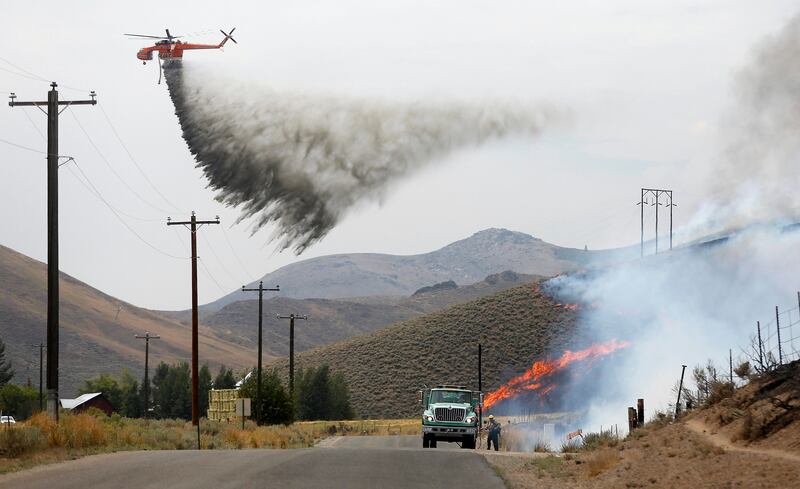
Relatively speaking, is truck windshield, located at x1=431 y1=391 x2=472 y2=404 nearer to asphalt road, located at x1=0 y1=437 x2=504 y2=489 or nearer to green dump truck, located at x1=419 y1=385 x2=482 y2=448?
green dump truck, located at x1=419 y1=385 x2=482 y2=448

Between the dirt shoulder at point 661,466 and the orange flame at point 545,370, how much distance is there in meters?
60.8

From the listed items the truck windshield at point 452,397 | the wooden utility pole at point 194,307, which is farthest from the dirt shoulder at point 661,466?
the wooden utility pole at point 194,307

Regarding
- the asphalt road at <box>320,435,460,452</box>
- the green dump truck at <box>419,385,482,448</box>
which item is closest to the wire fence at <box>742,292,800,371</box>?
the green dump truck at <box>419,385,482,448</box>

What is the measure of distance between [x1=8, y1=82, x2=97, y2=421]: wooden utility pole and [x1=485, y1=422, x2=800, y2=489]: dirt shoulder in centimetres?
1458

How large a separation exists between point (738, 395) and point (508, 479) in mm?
6866

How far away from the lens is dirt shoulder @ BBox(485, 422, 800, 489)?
63.7 ft

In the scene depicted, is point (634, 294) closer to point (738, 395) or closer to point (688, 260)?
point (688, 260)

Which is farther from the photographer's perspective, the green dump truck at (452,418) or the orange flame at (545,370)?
the orange flame at (545,370)

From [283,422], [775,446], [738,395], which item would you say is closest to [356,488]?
[775,446]

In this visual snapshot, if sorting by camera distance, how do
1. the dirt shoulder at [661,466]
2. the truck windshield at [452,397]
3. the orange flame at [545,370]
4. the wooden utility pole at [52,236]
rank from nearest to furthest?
1. the dirt shoulder at [661,466]
2. the wooden utility pole at [52,236]
3. the truck windshield at [452,397]
4. the orange flame at [545,370]

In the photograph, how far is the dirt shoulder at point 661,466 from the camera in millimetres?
19406

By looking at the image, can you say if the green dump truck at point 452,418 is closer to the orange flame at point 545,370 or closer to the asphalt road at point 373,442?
the asphalt road at point 373,442

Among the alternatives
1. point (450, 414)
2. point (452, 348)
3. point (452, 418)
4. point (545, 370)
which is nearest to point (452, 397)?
point (450, 414)

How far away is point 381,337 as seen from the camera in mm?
126375
